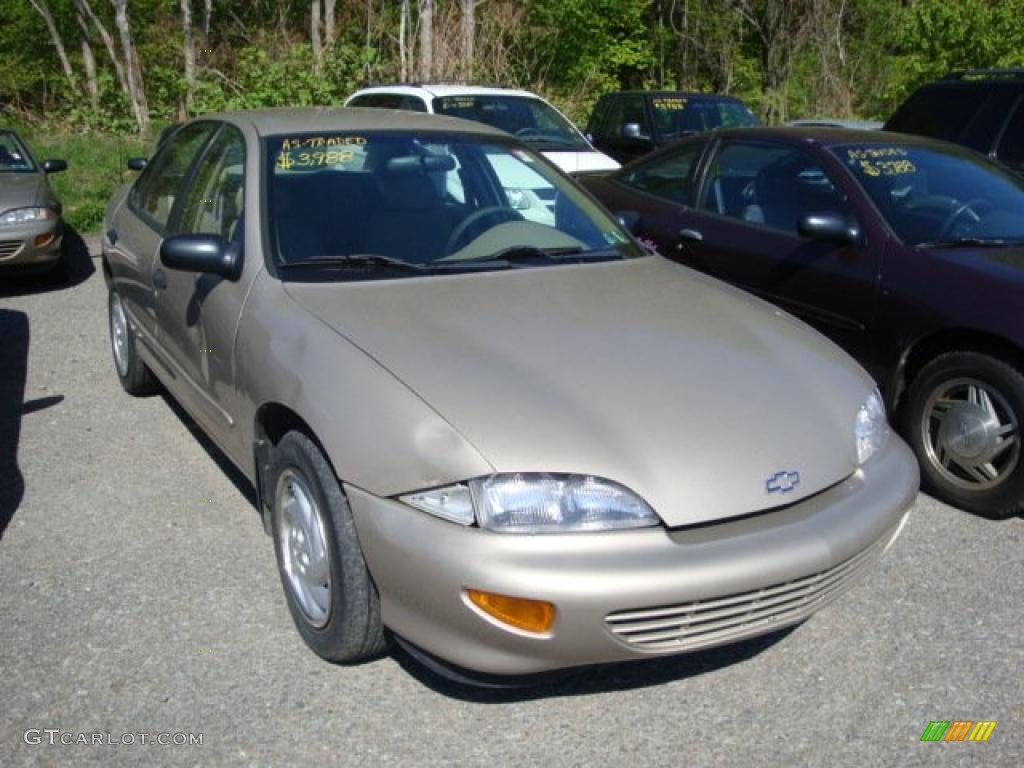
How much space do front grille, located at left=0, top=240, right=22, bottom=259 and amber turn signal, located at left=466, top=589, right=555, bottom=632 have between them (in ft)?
22.4

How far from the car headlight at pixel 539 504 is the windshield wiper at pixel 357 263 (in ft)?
3.96

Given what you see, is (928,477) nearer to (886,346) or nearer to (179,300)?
(886,346)

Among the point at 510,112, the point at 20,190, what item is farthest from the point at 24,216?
the point at 510,112

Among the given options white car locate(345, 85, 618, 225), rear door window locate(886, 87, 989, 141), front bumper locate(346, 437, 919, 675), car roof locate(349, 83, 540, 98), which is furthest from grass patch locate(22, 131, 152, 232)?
front bumper locate(346, 437, 919, 675)

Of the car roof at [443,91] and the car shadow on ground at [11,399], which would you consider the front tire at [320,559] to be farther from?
the car roof at [443,91]

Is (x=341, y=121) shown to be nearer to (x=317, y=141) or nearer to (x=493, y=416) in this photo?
(x=317, y=141)

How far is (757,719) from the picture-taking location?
2896 mm

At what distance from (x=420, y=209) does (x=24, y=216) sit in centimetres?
553

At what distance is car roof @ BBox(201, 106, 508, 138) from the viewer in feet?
13.4

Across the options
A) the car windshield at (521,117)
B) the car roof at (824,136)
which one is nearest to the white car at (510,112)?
the car windshield at (521,117)

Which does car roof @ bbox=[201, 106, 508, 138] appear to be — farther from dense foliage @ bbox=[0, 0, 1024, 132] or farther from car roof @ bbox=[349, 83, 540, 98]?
dense foliage @ bbox=[0, 0, 1024, 132]

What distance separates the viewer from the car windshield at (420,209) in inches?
143

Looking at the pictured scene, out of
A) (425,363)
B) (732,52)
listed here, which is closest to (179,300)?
(425,363)

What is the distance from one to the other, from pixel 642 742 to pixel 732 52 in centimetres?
2598
